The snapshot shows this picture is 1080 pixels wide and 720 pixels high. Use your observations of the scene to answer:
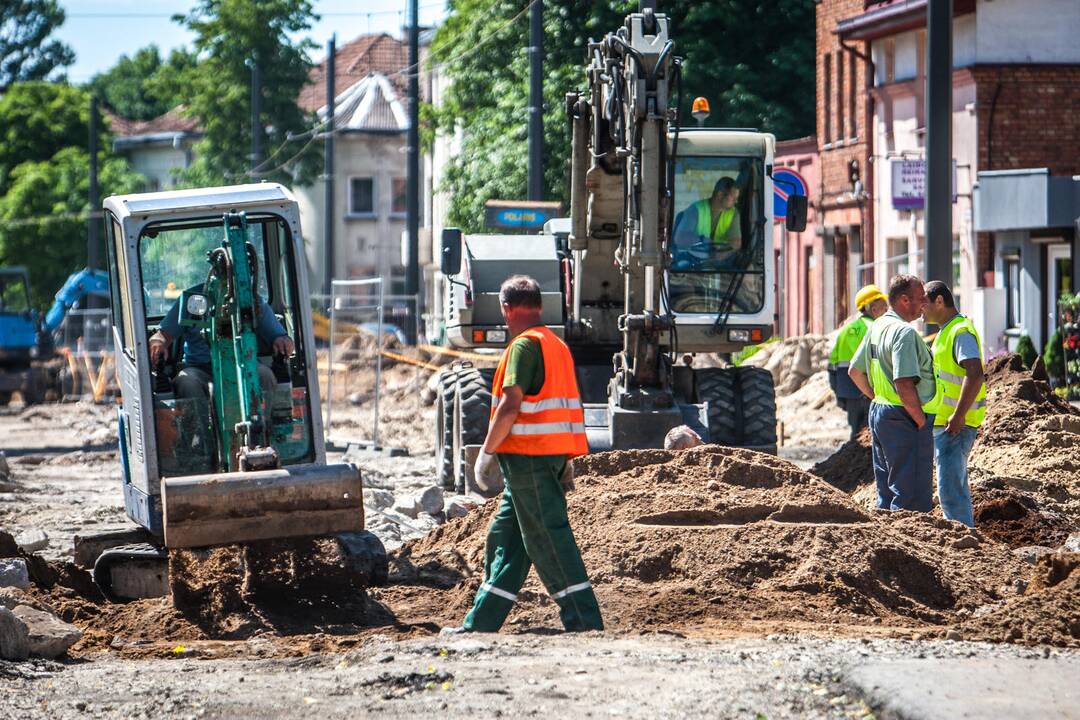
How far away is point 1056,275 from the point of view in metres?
30.5

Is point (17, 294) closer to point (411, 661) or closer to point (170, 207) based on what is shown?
point (170, 207)

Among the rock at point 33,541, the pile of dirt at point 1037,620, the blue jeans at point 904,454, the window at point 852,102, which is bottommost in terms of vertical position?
the rock at point 33,541

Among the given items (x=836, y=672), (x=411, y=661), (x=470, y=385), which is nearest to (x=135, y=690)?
(x=411, y=661)

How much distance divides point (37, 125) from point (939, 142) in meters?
57.9

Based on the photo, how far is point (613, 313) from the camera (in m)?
16.6

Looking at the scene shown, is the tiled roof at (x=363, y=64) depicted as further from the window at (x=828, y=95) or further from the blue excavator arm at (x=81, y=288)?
the blue excavator arm at (x=81, y=288)

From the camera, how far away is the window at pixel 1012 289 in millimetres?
31531

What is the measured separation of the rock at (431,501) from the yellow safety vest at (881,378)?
4697 mm

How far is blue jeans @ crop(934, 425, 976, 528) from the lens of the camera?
11359mm

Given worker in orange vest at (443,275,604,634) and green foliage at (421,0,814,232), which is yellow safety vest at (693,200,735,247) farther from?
green foliage at (421,0,814,232)

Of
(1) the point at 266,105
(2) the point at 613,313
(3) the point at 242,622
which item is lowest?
(3) the point at 242,622

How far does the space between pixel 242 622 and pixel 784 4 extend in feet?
111

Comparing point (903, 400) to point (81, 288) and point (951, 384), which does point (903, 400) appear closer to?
point (951, 384)

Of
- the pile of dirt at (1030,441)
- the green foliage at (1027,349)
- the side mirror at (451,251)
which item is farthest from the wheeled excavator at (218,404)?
the green foliage at (1027,349)
